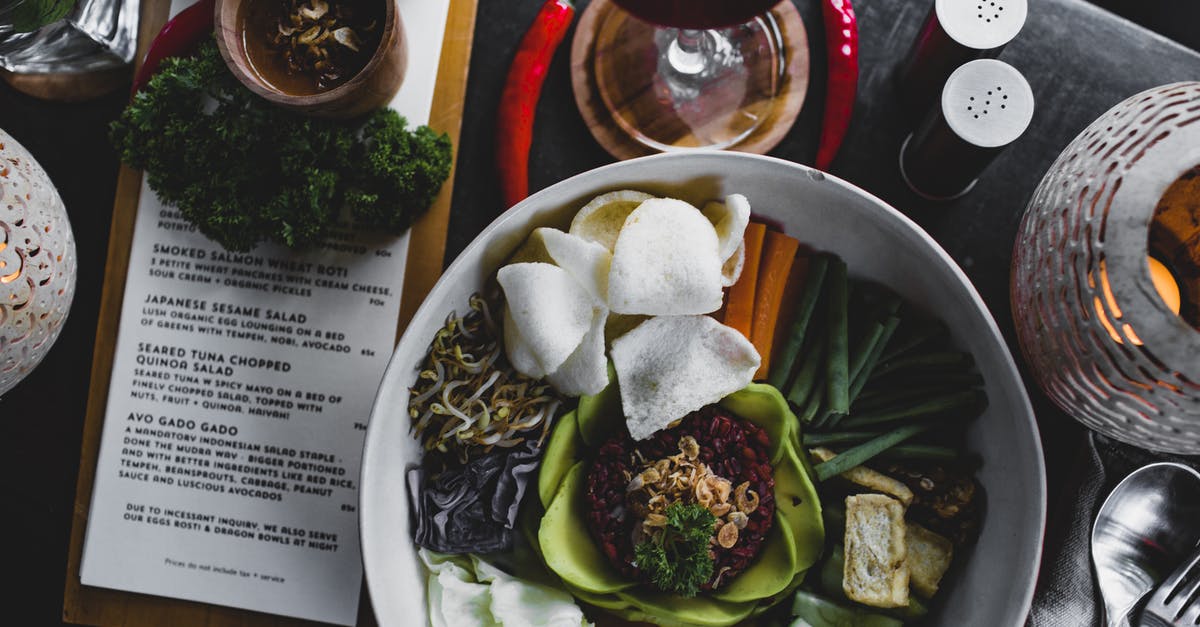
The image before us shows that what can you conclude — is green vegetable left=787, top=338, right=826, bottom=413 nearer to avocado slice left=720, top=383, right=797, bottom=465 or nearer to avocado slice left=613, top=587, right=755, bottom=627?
avocado slice left=720, top=383, right=797, bottom=465

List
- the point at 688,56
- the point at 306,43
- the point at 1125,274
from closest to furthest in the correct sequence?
the point at 1125,274, the point at 306,43, the point at 688,56

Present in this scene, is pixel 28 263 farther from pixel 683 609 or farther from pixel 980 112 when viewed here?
pixel 980 112

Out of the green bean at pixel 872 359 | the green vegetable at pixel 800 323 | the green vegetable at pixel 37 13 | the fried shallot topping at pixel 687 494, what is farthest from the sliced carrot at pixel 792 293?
the green vegetable at pixel 37 13

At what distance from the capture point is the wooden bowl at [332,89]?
4.16ft

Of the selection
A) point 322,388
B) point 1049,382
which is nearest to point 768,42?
point 1049,382

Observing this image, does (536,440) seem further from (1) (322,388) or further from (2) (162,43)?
(2) (162,43)

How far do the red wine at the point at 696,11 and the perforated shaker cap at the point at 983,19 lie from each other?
43 cm

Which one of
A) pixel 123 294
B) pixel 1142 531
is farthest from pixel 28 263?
pixel 1142 531

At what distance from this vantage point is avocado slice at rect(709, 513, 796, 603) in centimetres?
129

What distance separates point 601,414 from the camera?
137 cm

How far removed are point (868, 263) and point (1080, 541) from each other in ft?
1.93

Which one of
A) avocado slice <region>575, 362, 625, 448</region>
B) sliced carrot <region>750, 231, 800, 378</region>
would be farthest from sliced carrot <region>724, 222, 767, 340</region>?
avocado slice <region>575, 362, 625, 448</region>

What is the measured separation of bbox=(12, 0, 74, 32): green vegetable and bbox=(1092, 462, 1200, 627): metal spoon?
1938mm

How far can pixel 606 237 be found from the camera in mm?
1313
